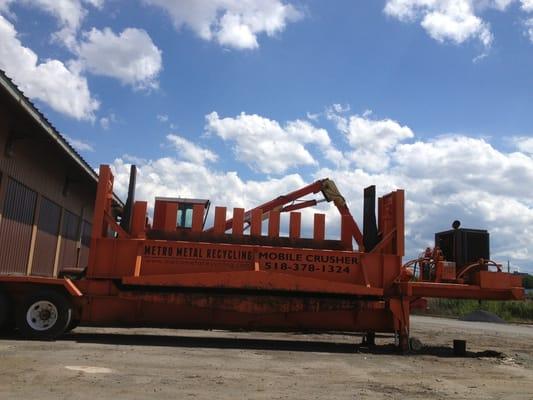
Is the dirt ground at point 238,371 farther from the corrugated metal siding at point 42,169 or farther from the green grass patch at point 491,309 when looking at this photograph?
the green grass patch at point 491,309

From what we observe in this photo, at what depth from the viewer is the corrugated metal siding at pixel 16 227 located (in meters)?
15.6

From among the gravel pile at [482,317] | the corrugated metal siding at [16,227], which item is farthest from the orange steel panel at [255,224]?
the gravel pile at [482,317]

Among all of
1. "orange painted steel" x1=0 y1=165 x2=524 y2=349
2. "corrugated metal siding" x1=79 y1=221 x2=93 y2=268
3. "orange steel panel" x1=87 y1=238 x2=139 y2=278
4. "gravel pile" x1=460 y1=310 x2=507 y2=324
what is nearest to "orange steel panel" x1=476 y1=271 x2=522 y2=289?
"orange painted steel" x1=0 y1=165 x2=524 y2=349

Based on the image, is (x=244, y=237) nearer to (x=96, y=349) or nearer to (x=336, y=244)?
(x=336, y=244)

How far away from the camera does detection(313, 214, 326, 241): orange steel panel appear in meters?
14.5

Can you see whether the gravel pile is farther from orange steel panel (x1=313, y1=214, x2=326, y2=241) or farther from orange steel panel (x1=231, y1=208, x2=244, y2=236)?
orange steel panel (x1=231, y1=208, x2=244, y2=236)

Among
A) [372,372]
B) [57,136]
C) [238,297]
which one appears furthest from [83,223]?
[372,372]

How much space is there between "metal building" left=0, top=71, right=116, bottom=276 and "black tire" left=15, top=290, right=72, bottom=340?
12.5 ft

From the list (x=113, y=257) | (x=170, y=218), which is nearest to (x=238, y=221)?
(x=170, y=218)

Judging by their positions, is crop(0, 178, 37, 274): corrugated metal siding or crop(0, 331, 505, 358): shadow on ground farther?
crop(0, 178, 37, 274): corrugated metal siding

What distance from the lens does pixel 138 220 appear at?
13.7 m

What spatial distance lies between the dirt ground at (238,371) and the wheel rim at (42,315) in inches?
22.3

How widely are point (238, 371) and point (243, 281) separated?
3967 millimetres

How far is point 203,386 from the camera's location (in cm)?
771
